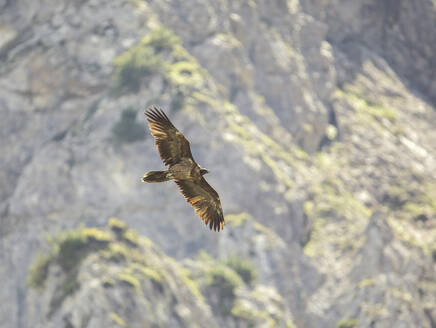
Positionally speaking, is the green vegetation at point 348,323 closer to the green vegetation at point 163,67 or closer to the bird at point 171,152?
the green vegetation at point 163,67

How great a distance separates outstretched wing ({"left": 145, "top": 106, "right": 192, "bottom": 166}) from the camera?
25141 millimetres

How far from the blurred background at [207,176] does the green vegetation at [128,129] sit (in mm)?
139

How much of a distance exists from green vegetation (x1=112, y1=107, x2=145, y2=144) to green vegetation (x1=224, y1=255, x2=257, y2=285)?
16160mm

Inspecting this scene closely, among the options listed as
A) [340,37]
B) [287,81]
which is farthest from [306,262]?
[340,37]

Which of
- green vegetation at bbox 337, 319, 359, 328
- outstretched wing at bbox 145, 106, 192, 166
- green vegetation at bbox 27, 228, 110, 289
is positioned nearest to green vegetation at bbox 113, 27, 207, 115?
Answer: green vegetation at bbox 27, 228, 110, 289

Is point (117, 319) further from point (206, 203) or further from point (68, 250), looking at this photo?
point (206, 203)

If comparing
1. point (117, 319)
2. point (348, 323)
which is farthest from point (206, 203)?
point (348, 323)

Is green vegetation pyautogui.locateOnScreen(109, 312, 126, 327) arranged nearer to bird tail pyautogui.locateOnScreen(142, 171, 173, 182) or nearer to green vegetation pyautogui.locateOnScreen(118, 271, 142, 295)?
green vegetation pyautogui.locateOnScreen(118, 271, 142, 295)

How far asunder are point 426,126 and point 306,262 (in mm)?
35456

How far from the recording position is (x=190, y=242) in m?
74.6

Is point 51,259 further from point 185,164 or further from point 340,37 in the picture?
point 340,37

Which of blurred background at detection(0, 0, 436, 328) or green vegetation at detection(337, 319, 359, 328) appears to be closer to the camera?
blurred background at detection(0, 0, 436, 328)

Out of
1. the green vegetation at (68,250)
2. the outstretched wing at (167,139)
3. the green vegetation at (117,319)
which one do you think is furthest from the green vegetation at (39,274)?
the outstretched wing at (167,139)

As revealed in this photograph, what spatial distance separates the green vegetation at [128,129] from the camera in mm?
78250
